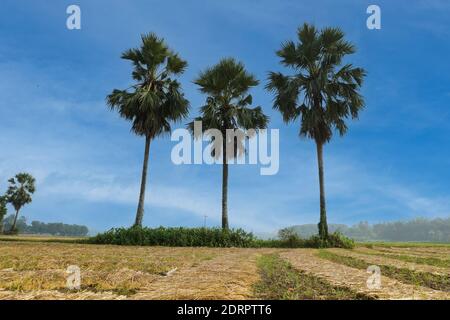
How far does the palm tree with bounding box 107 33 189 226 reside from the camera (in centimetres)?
2917

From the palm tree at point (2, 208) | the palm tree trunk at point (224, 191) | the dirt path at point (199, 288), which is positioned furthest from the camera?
the palm tree at point (2, 208)

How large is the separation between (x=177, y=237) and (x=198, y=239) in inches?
52.0

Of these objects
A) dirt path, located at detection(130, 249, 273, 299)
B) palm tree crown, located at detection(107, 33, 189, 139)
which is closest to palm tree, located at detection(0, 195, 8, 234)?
palm tree crown, located at detection(107, 33, 189, 139)

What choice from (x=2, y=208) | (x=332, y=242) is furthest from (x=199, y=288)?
(x=2, y=208)

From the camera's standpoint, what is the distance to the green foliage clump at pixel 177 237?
24.8 m

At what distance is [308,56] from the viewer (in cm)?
2888

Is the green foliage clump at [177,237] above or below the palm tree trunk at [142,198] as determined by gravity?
below

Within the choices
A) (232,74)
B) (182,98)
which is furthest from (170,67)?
(232,74)

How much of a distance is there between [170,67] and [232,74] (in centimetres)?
500

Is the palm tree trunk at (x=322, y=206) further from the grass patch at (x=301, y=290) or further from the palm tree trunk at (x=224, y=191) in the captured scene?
the grass patch at (x=301, y=290)

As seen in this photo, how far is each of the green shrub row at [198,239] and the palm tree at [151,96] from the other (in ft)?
18.9

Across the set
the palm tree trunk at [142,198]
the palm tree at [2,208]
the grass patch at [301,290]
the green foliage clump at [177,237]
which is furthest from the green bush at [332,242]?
the palm tree at [2,208]

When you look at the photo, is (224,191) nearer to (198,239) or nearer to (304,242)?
(198,239)

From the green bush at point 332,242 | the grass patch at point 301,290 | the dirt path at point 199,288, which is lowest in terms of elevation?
the grass patch at point 301,290
